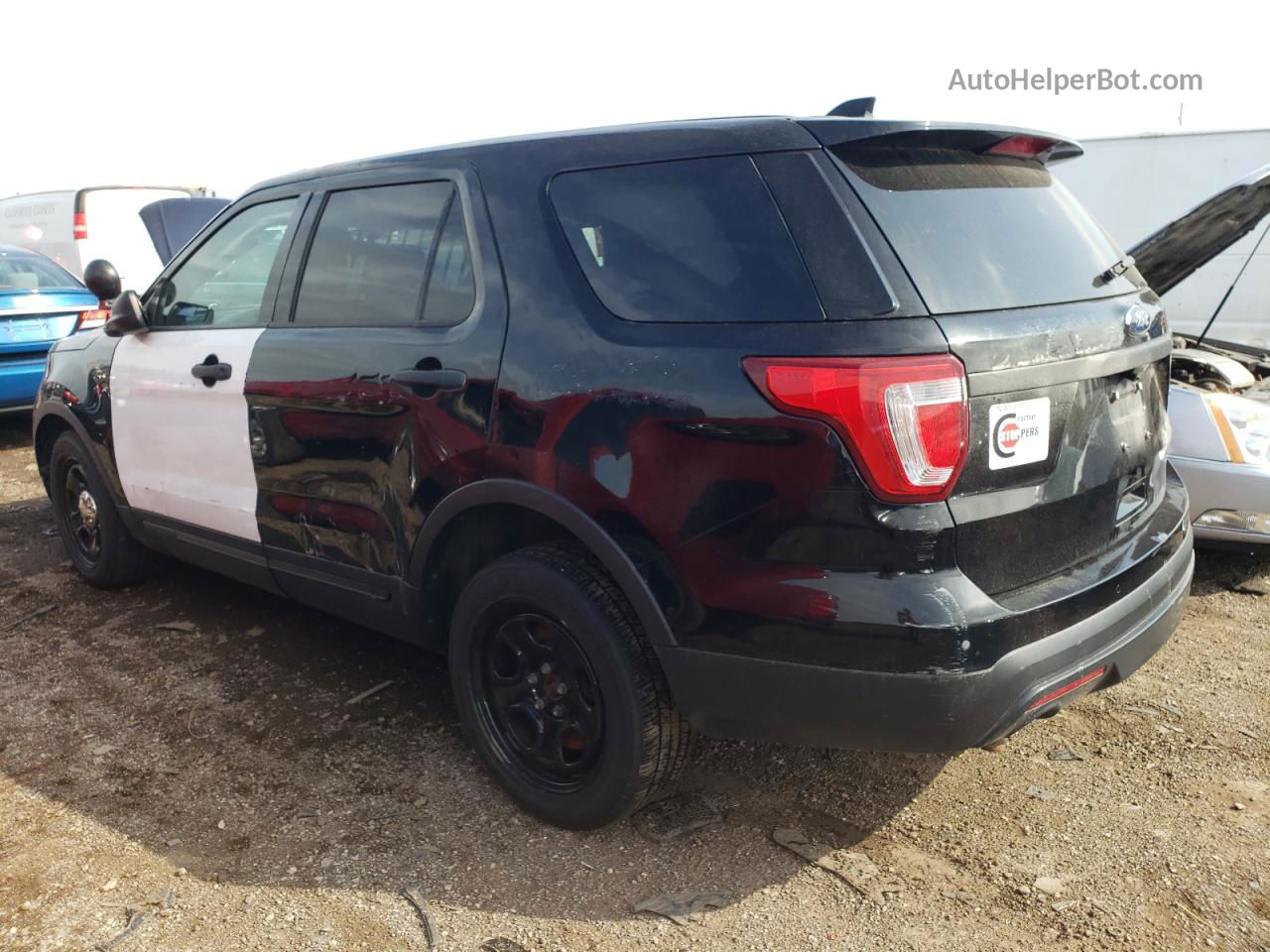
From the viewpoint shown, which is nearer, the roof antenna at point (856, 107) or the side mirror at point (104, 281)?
the roof antenna at point (856, 107)

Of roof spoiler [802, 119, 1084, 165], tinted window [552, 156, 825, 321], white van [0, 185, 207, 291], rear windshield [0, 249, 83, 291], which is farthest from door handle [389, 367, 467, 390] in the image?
white van [0, 185, 207, 291]

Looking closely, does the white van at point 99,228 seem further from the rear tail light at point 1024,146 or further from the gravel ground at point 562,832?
the rear tail light at point 1024,146

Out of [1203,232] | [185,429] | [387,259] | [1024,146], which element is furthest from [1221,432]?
[185,429]

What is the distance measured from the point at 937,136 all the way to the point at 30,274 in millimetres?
8174

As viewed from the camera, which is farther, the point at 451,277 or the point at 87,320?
the point at 87,320

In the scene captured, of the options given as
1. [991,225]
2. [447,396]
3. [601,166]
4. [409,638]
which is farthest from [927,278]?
[409,638]

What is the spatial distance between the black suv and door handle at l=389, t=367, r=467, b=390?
1 centimetres

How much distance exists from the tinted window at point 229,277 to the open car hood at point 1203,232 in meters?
3.37

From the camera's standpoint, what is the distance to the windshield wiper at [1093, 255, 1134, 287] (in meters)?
2.85

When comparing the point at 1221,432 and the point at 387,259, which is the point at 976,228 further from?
the point at 1221,432

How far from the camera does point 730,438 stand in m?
2.38

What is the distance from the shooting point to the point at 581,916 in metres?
2.59

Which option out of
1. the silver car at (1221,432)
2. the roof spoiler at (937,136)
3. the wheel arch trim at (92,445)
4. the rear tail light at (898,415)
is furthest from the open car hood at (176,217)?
the rear tail light at (898,415)

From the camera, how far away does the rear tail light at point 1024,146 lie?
110 inches
